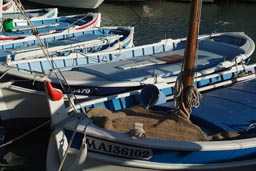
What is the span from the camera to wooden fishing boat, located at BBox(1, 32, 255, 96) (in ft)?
37.1

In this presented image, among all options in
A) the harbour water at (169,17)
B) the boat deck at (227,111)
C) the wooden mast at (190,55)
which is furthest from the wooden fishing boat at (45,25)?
the wooden mast at (190,55)

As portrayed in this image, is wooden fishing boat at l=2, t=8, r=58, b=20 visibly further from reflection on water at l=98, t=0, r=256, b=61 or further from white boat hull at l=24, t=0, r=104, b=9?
white boat hull at l=24, t=0, r=104, b=9

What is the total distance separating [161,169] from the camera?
7.76 metres

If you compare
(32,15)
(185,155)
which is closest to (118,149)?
(185,155)

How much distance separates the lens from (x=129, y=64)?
1271 centimetres

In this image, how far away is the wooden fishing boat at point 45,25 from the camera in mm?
17203

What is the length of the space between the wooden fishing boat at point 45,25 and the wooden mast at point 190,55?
918 cm

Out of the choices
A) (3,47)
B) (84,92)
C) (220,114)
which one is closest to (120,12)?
(3,47)

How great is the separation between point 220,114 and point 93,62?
19.8 ft

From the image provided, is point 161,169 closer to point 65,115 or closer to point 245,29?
point 65,115

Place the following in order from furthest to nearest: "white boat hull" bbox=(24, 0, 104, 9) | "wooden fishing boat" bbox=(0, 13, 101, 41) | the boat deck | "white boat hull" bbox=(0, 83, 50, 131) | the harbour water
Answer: "white boat hull" bbox=(24, 0, 104, 9), the harbour water, "wooden fishing boat" bbox=(0, 13, 101, 41), "white boat hull" bbox=(0, 83, 50, 131), the boat deck

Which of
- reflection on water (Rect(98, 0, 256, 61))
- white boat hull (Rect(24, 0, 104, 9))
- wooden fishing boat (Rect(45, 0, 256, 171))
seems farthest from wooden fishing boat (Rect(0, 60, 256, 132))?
white boat hull (Rect(24, 0, 104, 9))

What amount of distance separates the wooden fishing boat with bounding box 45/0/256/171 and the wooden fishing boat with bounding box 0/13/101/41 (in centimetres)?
898

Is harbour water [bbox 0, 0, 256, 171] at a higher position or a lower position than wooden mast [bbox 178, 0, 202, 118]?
lower
